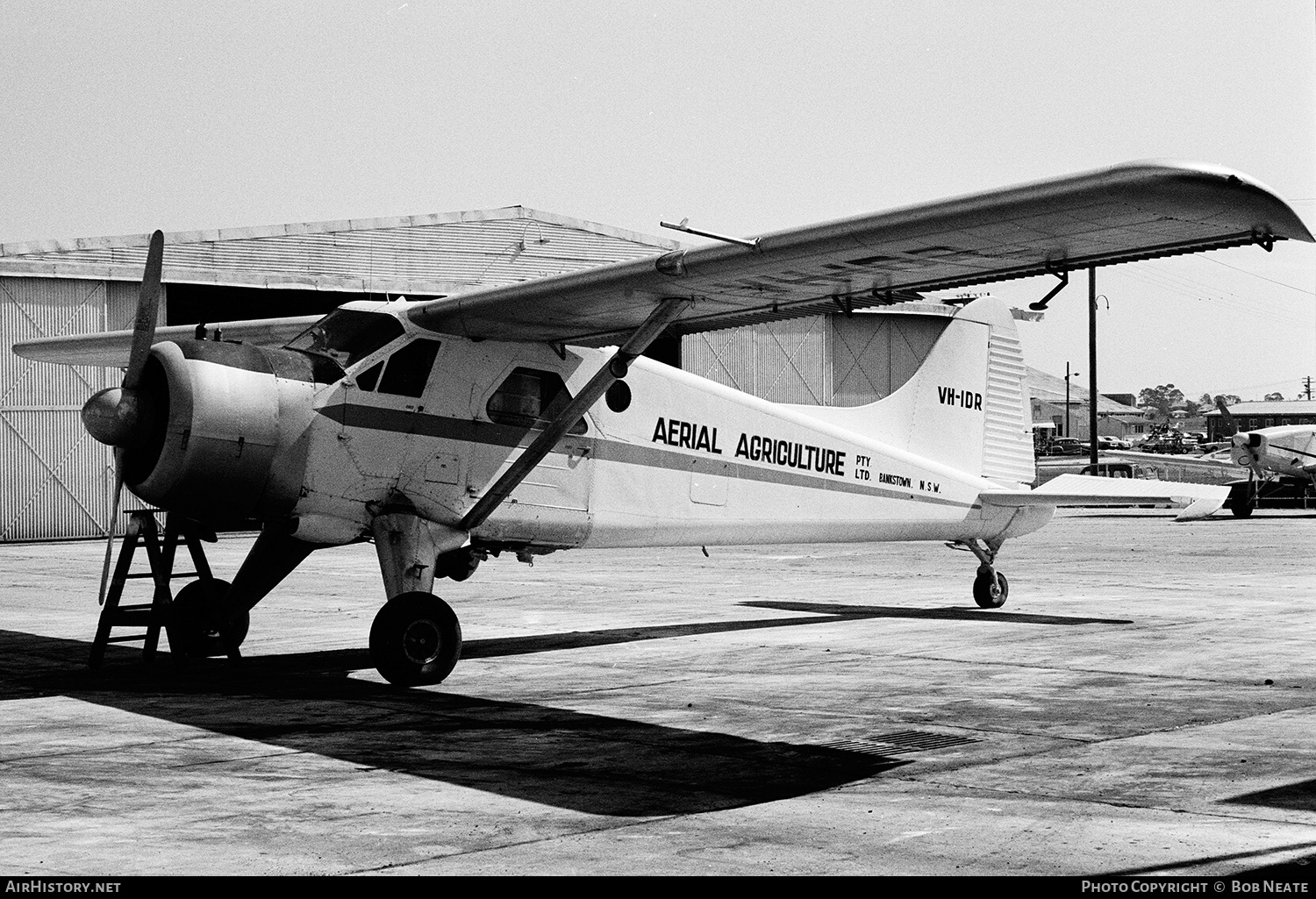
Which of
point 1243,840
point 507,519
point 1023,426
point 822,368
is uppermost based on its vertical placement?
point 822,368

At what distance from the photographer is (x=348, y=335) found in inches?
415

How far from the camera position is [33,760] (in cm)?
738

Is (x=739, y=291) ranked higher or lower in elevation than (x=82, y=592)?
higher

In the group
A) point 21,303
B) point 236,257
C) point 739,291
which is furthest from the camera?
point 236,257

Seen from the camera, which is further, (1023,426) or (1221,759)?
(1023,426)

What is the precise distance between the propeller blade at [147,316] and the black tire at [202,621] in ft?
8.51

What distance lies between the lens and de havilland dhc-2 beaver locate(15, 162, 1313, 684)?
7836 millimetres

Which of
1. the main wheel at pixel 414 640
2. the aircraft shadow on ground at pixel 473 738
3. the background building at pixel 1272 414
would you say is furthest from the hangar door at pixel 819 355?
the background building at pixel 1272 414

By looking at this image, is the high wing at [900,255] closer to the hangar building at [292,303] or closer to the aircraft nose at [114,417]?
the aircraft nose at [114,417]

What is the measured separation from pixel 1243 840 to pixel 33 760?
581 centimetres

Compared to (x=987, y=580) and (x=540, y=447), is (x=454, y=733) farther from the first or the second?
(x=987, y=580)
